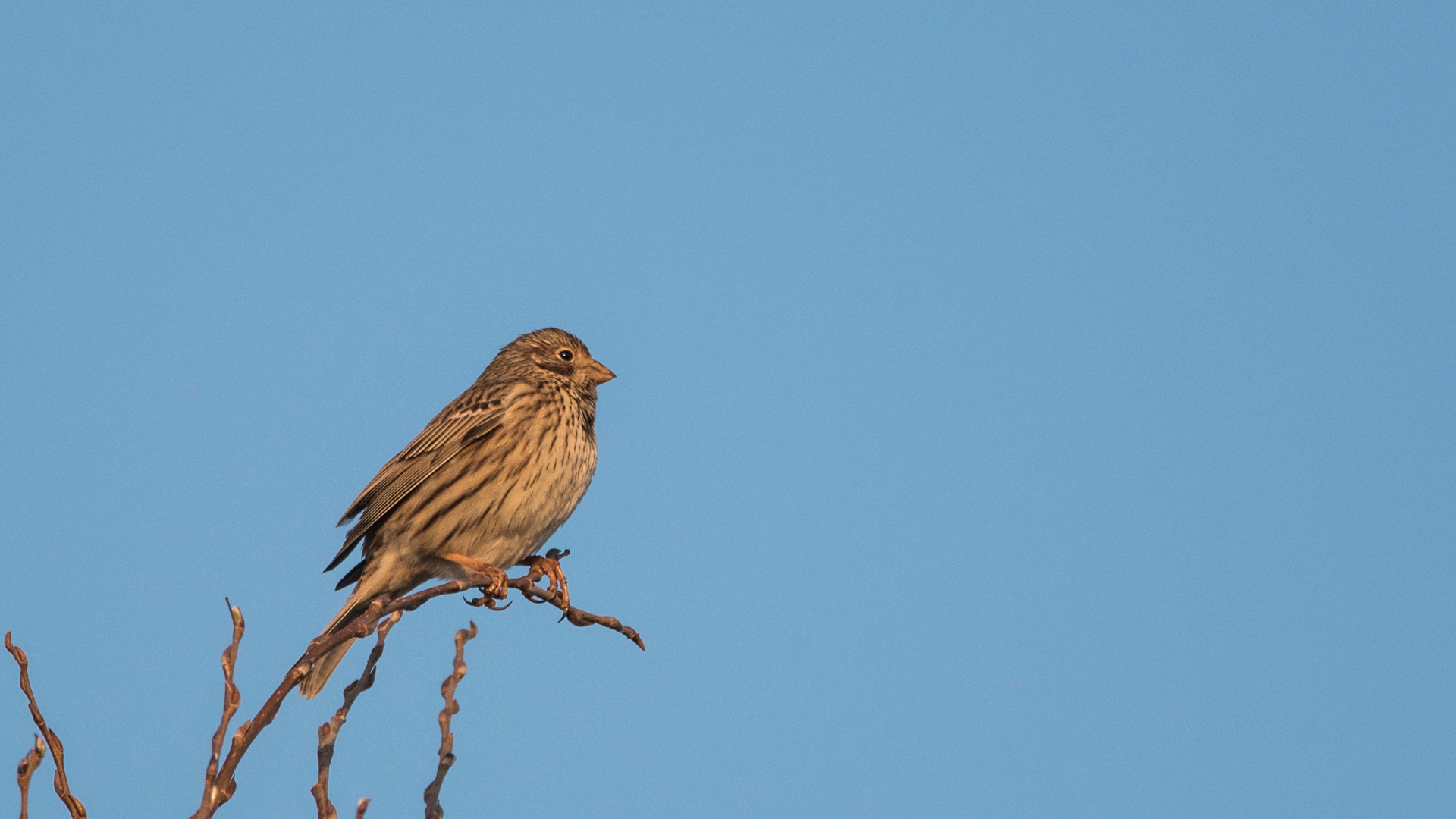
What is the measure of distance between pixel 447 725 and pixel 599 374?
19.2 ft

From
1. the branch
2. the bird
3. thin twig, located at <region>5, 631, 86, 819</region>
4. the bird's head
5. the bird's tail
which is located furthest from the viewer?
the bird's head

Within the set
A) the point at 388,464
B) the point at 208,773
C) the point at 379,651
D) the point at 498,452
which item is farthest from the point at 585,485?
the point at 208,773

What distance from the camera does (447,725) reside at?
353 cm

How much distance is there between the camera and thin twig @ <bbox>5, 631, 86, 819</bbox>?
9.38ft

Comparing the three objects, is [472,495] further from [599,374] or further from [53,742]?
[53,742]

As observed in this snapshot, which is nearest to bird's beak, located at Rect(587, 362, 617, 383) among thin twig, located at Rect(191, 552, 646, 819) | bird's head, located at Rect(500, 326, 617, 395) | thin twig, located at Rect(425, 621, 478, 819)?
bird's head, located at Rect(500, 326, 617, 395)

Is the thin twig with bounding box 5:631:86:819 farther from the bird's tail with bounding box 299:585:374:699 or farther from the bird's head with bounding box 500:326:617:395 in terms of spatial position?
the bird's head with bounding box 500:326:617:395

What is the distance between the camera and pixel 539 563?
763 centimetres

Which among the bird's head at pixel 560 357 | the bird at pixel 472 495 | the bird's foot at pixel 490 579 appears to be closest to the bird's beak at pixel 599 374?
the bird's head at pixel 560 357

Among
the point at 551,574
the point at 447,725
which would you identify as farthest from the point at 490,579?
the point at 447,725

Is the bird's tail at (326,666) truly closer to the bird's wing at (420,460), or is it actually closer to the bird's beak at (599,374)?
the bird's wing at (420,460)

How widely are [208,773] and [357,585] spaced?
486 centimetres

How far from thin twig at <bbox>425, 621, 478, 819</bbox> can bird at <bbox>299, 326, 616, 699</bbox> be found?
12.1 ft

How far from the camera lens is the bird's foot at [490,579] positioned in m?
7.27
